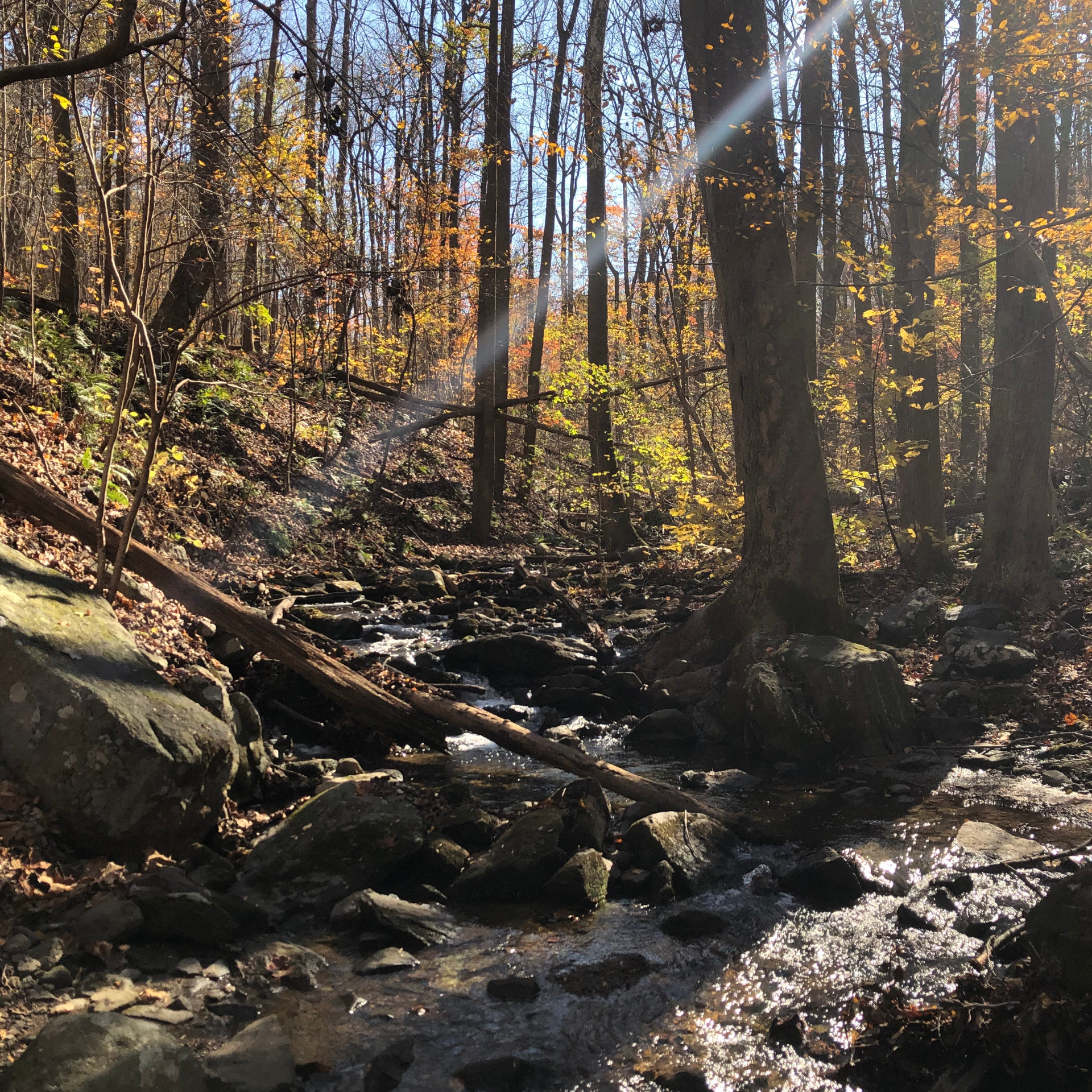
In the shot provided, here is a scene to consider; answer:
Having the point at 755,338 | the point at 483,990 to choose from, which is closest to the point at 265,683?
the point at 483,990

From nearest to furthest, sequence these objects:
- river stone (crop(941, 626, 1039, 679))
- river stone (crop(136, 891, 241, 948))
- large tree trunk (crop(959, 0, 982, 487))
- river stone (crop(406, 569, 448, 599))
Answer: river stone (crop(136, 891, 241, 948))
river stone (crop(941, 626, 1039, 679))
large tree trunk (crop(959, 0, 982, 487))
river stone (crop(406, 569, 448, 599))

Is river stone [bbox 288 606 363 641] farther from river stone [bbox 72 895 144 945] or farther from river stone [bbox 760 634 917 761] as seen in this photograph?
river stone [bbox 72 895 144 945]

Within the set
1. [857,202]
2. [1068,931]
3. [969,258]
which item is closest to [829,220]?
[857,202]

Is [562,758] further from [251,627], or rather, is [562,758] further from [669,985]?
[251,627]

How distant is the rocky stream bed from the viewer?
3.26 metres

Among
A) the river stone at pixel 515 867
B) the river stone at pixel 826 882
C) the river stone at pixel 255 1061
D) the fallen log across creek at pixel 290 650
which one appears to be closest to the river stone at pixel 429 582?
the fallen log across creek at pixel 290 650

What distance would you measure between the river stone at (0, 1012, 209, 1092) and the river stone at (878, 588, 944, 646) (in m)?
9.03

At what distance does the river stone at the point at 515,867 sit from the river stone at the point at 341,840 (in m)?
0.43

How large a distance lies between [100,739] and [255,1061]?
6.34 feet

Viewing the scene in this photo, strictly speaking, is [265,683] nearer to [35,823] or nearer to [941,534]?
[35,823]

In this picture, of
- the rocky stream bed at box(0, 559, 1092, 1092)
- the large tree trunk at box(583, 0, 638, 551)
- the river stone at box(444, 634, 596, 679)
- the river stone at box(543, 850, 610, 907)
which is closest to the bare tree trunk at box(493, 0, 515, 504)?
the large tree trunk at box(583, 0, 638, 551)

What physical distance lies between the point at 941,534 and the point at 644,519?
898 centimetres

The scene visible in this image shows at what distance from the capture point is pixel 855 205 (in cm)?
1327

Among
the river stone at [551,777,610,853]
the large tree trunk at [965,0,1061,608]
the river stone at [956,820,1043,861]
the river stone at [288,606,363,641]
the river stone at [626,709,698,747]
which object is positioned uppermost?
the large tree trunk at [965,0,1061,608]
